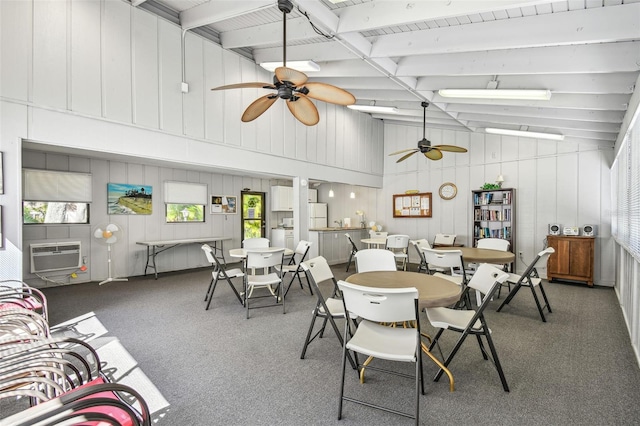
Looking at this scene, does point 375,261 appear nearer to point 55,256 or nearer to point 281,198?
point 55,256

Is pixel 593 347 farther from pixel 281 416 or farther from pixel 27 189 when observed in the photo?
pixel 27 189

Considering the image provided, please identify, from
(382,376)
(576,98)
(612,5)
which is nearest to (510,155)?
(576,98)

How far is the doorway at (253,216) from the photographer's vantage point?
28.7ft

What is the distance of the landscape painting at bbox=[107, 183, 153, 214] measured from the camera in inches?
246

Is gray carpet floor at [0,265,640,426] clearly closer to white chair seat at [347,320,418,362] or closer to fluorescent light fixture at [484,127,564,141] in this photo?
white chair seat at [347,320,418,362]

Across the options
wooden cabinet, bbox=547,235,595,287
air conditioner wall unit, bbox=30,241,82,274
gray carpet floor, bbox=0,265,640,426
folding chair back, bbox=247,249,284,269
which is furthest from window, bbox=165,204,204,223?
wooden cabinet, bbox=547,235,595,287

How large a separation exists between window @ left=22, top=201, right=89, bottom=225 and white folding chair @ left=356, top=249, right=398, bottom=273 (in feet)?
17.9

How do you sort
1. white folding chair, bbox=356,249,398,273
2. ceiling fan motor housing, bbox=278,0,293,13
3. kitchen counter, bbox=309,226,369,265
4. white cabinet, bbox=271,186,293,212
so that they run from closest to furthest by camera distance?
ceiling fan motor housing, bbox=278,0,293,13 < white folding chair, bbox=356,249,398,273 < kitchen counter, bbox=309,226,369,265 < white cabinet, bbox=271,186,293,212

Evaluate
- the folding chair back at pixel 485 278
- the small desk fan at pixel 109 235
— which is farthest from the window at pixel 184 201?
the folding chair back at pixel 485 278

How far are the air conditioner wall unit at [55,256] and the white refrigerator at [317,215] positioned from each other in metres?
5.88

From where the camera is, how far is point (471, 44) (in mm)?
3301

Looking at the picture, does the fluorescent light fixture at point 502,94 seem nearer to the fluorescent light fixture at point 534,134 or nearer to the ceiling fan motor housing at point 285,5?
the fluorescent light fixture at point 534,134

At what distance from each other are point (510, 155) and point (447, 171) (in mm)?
1445

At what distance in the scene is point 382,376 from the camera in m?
2.59
